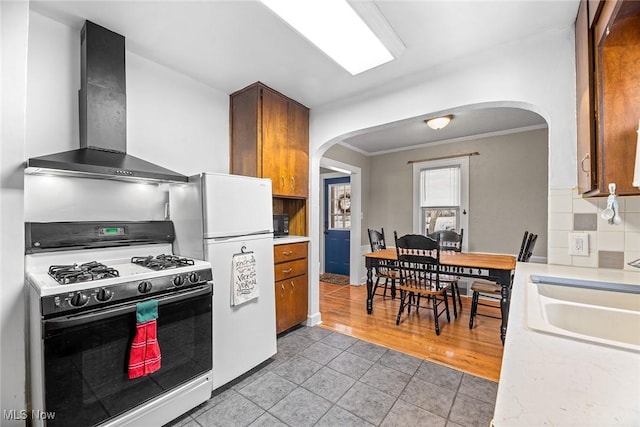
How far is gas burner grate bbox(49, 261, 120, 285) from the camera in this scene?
1.30 metres

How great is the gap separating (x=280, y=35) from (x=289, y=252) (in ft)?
5.78

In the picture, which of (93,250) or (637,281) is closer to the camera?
(637,281)

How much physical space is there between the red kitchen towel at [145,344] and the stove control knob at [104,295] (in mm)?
128

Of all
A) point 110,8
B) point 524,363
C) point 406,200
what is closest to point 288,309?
point 524,363

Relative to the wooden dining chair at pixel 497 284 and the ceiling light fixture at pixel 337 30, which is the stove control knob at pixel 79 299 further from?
the wooden dining chair at pixel 497 284

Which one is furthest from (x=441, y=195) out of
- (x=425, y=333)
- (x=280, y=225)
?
(x=280, y=225)

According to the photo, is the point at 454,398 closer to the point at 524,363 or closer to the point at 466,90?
the point at 524,363

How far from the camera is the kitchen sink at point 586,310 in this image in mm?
923

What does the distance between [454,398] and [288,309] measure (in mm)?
1486

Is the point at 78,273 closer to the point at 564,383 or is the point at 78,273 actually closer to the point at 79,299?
the point at 79,299

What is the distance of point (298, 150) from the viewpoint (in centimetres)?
293

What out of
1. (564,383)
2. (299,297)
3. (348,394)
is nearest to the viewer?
(564,383)

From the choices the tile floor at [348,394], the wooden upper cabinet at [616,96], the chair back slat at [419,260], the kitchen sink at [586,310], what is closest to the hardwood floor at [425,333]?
the tile floor at [348,394]

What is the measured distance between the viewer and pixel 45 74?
1675 mm
